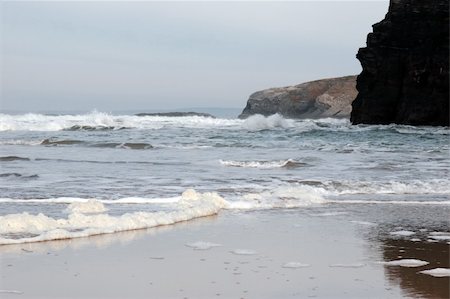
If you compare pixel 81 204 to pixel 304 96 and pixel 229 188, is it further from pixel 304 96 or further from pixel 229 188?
pixel 304 96

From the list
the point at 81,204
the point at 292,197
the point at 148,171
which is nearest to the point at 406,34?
the point at 148,171

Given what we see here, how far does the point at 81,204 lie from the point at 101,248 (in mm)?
1997

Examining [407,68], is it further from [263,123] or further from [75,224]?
[75,224]

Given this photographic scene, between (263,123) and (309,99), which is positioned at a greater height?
(309,99)

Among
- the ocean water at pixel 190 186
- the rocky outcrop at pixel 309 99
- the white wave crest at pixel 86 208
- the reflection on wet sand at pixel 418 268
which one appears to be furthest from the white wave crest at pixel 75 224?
the rocky outcrop at pixel 309 99

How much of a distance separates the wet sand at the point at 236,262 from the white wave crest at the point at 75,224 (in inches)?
5.8

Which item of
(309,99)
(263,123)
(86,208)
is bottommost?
(86,208)

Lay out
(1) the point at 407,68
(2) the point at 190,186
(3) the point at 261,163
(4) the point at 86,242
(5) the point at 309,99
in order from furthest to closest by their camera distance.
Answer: (5) the point at 309,99 → (1) the point at 407,68 → (3) the point at 261,163 → (2) the point at 190,186 → (4) the point at 86,242

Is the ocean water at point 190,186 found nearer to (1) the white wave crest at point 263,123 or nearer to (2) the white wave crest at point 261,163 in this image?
(2) the white wave crest at point 261,163

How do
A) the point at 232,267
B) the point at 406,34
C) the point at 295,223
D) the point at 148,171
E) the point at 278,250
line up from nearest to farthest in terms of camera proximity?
the point at 232,267 → the point at 278,250 → the point at 295,223 → the point at 148,171 → the point at 406,34

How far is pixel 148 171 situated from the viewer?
12984mm

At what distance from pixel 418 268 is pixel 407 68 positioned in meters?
34.0

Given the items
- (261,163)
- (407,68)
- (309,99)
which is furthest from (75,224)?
(309,99)

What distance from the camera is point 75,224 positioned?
6.55 m
